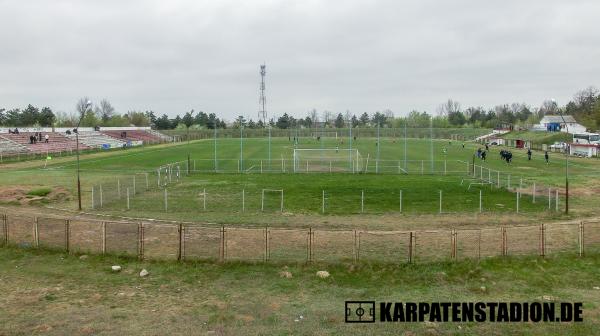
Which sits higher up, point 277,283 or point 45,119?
point 45,119

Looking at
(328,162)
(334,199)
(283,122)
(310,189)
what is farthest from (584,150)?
(283,122)

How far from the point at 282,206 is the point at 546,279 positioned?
17.8m

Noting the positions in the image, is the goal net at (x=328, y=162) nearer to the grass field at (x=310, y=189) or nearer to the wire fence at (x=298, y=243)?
the grass field at (x=310, y=189)

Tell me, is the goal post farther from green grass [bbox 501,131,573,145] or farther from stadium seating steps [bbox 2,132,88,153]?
stadium seating steps [bbox 2,132,88,153]

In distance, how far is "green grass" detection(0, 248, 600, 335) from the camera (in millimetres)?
14188

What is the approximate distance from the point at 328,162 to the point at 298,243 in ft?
135

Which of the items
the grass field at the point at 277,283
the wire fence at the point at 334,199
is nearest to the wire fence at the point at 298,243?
the grass field at the point at 277,283

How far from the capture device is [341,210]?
32.2m

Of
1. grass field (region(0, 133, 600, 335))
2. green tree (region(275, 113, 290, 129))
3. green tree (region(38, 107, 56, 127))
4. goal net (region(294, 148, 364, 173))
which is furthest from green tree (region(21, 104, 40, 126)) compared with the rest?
grass field (region(0, 133, 600, 335))

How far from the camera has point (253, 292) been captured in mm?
17094

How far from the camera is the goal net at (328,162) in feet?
185

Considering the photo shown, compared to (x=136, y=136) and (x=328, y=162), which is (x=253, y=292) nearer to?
(x=328, y=162)

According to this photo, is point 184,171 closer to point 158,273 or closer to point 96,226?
point 96,226

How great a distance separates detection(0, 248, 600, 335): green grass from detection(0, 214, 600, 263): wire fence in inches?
38.9
